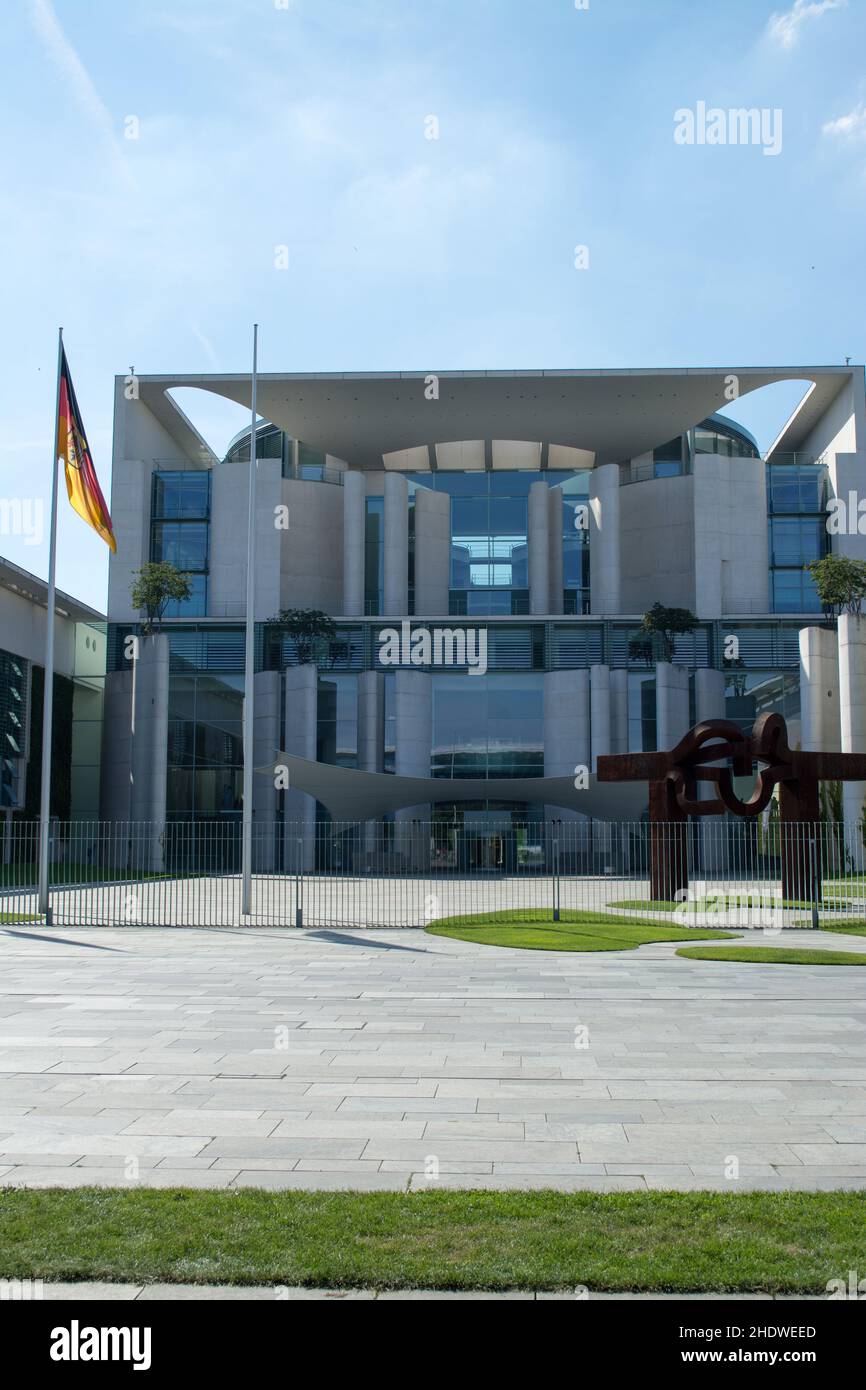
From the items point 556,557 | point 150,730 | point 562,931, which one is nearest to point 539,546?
point 556,557

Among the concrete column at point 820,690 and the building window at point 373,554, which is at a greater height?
the building window at point 373,554

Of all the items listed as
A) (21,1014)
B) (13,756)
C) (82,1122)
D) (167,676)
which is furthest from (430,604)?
(82,1122)

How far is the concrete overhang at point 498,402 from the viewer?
50.0 meters

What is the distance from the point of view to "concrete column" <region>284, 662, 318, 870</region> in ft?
150

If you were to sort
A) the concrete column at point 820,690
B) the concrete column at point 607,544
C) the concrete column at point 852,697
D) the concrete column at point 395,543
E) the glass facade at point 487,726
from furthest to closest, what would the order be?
1. the concrete column at point 607,544
2. the concrete column at point 395,543
3. the glass facade at point 487,726
4. the concrete column at point 820,690
5. the concrete column at point 852,697

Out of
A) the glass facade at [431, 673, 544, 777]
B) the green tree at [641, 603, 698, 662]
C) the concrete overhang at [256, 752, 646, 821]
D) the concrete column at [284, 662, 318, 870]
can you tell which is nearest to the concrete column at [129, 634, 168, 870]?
the concrete column at [284, 662, 318, 870]

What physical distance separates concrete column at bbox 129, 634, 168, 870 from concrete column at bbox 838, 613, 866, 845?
86.0 feet

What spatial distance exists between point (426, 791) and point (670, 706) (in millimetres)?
13363

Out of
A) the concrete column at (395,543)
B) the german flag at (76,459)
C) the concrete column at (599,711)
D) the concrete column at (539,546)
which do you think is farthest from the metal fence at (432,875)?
the concrete column at (395,543)

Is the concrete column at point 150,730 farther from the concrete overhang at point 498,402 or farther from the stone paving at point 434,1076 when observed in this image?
the stone paving at point 434,1076

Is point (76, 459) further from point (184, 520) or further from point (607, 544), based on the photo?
point (607, 544)

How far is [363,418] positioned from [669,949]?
39.0 m

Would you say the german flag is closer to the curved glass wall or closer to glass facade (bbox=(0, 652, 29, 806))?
glass facade (bbox=(0, 652, 29, 806))

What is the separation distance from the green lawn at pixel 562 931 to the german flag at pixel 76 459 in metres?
10.4
